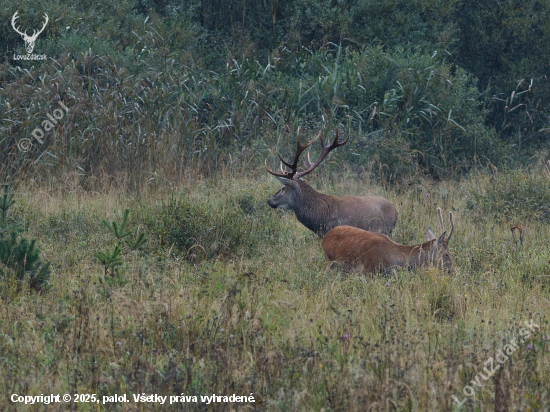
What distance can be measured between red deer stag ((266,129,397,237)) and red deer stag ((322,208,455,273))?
164cm

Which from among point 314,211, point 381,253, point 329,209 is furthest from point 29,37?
point 381,253

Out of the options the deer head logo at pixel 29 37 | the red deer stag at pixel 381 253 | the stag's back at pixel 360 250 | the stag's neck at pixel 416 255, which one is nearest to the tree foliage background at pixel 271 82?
the deer head logo at pixel 29 37

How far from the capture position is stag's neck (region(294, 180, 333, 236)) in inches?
329

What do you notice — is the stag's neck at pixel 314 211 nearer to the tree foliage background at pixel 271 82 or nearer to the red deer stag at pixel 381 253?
the red deer stag at pixel 381 253

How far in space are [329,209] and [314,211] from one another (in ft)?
0.61

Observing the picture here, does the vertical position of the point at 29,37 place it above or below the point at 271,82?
below

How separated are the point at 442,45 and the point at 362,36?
1920 mm

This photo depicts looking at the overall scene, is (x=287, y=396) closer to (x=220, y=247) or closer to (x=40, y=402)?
(x=40, y=402)

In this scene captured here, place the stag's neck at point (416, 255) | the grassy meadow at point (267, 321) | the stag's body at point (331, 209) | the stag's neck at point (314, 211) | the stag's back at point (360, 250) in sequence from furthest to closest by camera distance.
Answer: the stag's neck at point (314, 211) < the stag's body at point (331, 209) < the stag's back at point (360, 250) < the stag's neck at point (416, 255) < the grassy meadow at point (267, 321)

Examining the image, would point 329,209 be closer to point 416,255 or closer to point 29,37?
point 416,255

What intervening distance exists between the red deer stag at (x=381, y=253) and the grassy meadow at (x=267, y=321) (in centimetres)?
13

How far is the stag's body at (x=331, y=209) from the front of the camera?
8.23 m

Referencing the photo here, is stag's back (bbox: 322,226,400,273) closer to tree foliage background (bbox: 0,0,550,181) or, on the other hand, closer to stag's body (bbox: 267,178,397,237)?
stag's body (bbox: 267,178,397,237)

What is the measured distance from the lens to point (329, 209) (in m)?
8.41
